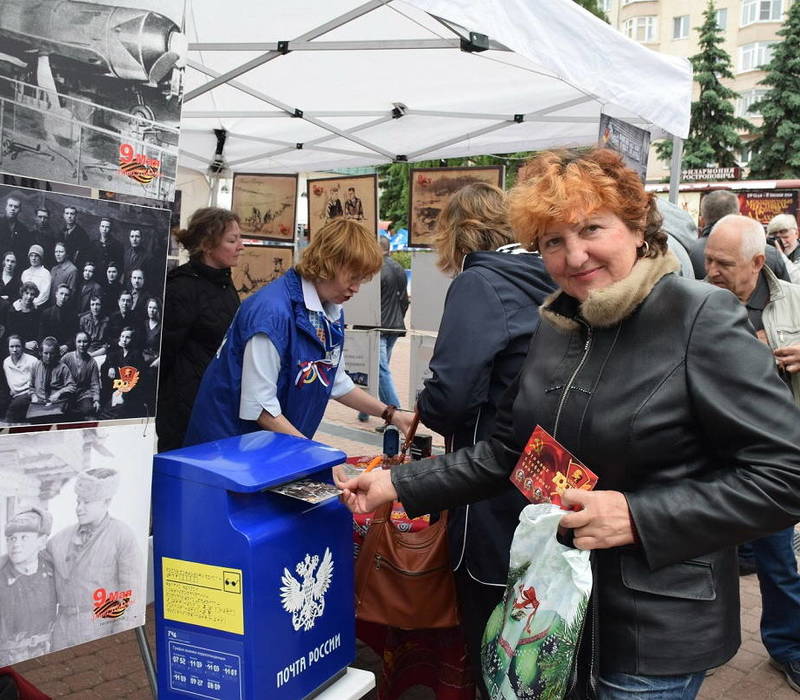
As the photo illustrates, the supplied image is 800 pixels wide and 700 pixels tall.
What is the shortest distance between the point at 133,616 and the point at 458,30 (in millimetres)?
3164

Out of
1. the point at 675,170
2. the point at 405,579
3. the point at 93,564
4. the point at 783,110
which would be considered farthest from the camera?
the point at 783,110

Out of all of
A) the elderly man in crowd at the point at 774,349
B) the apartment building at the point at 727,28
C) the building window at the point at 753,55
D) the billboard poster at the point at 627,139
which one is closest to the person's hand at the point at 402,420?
the elderly man in crowd at the point at 774,349

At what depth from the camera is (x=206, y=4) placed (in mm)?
4070

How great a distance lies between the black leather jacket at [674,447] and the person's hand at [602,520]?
2 centimetres

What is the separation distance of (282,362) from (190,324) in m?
1.34

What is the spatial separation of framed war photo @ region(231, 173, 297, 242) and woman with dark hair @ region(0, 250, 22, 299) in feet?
16.8

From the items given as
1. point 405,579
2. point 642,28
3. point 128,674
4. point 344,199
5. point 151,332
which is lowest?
point 128,674

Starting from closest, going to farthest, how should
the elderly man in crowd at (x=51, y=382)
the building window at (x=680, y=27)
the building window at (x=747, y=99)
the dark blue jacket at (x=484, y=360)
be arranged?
the elderly man in crowd at (x=51, y=382)
the dark blue jacket at (x=484, y=360)
the building window at (x=747, y=99)
the building window at (x=680, y=27)

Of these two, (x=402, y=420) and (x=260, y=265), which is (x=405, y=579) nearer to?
(x=402, y=420)

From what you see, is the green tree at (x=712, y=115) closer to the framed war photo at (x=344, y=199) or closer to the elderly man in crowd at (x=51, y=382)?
the framed war photo at (x=344, y=199)

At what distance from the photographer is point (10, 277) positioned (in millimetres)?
1359

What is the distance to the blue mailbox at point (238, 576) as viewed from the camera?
62.6 inches

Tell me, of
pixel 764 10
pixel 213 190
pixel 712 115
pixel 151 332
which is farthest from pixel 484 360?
pixel 764 10

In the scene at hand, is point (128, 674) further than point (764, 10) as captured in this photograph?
No
